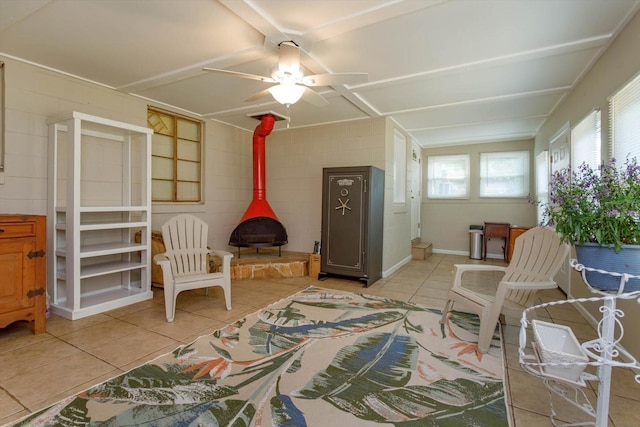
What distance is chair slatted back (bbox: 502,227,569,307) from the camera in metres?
2.51

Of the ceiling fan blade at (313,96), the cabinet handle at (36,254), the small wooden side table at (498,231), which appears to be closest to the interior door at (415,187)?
the small wooden side table at (498,231)

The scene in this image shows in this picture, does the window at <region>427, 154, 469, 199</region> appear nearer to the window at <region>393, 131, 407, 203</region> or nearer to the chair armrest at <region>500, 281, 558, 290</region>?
the window at <region>393, 131, 407, 203</region>

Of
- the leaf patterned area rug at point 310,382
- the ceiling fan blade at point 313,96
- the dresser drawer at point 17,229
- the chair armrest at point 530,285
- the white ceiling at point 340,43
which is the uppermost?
the white ceiling at point 340,43

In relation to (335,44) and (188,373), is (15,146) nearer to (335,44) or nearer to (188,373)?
(188,373)

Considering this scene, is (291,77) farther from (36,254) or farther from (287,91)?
(36,254)

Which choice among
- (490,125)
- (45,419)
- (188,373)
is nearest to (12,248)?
(45,419)

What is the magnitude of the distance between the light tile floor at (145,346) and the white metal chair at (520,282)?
13.3 inches

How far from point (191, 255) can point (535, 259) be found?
142 inches

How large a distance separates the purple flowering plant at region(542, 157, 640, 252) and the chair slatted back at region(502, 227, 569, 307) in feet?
3.78

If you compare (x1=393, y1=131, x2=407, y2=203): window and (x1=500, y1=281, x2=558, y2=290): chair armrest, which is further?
(x1=393, y1=131, x2=407, y2=203): window

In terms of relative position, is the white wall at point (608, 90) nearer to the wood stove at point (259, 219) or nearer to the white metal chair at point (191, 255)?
the white metal chair at point (191, 255)

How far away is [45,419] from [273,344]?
143 centimetres

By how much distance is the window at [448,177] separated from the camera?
723 centimetres

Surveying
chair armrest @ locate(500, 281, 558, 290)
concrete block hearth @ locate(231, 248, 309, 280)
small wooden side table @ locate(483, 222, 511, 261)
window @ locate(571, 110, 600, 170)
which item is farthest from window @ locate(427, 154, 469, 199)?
chair armrest @ locate(500, 281, 558, 290)
